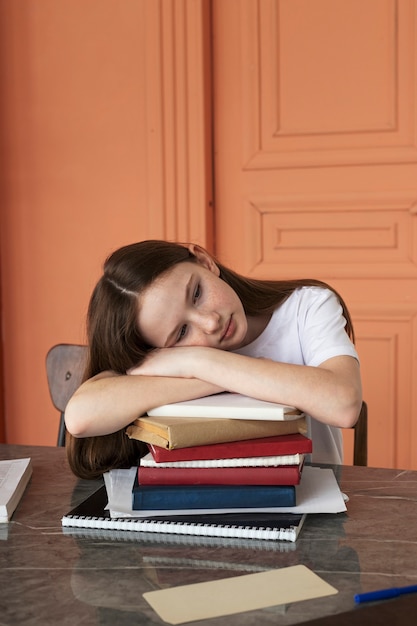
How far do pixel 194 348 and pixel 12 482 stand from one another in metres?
0.35

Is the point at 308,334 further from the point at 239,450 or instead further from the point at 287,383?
the point at 239,450

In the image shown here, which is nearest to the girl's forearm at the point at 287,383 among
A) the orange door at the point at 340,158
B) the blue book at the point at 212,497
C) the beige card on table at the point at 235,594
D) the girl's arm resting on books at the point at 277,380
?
the girl's arm resting on books at the point at 277,380

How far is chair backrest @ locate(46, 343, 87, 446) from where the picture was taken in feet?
5.88

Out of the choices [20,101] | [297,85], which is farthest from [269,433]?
[20,101]

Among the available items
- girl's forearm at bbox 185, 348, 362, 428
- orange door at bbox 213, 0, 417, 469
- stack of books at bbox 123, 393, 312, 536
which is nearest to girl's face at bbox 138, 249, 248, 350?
girl's forearm at bbox 185, 348, 362, 428

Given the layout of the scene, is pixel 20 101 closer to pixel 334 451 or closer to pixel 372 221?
pixel 372 221

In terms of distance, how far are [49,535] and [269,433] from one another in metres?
0.31

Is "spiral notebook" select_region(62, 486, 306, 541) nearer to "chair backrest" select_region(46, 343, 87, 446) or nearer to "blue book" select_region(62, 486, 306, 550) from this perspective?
"blue book" select_region(62, 486, 306, 550)

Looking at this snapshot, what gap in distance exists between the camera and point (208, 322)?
4.67 ft

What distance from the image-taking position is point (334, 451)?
164 centimetres

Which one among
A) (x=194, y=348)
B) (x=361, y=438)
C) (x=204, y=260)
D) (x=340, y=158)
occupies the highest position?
(x=340, y=158)

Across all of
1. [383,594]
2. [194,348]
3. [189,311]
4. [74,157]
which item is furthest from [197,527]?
[74,157]

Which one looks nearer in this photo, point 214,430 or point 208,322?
point 214,430

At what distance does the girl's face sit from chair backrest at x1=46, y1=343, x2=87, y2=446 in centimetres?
38
